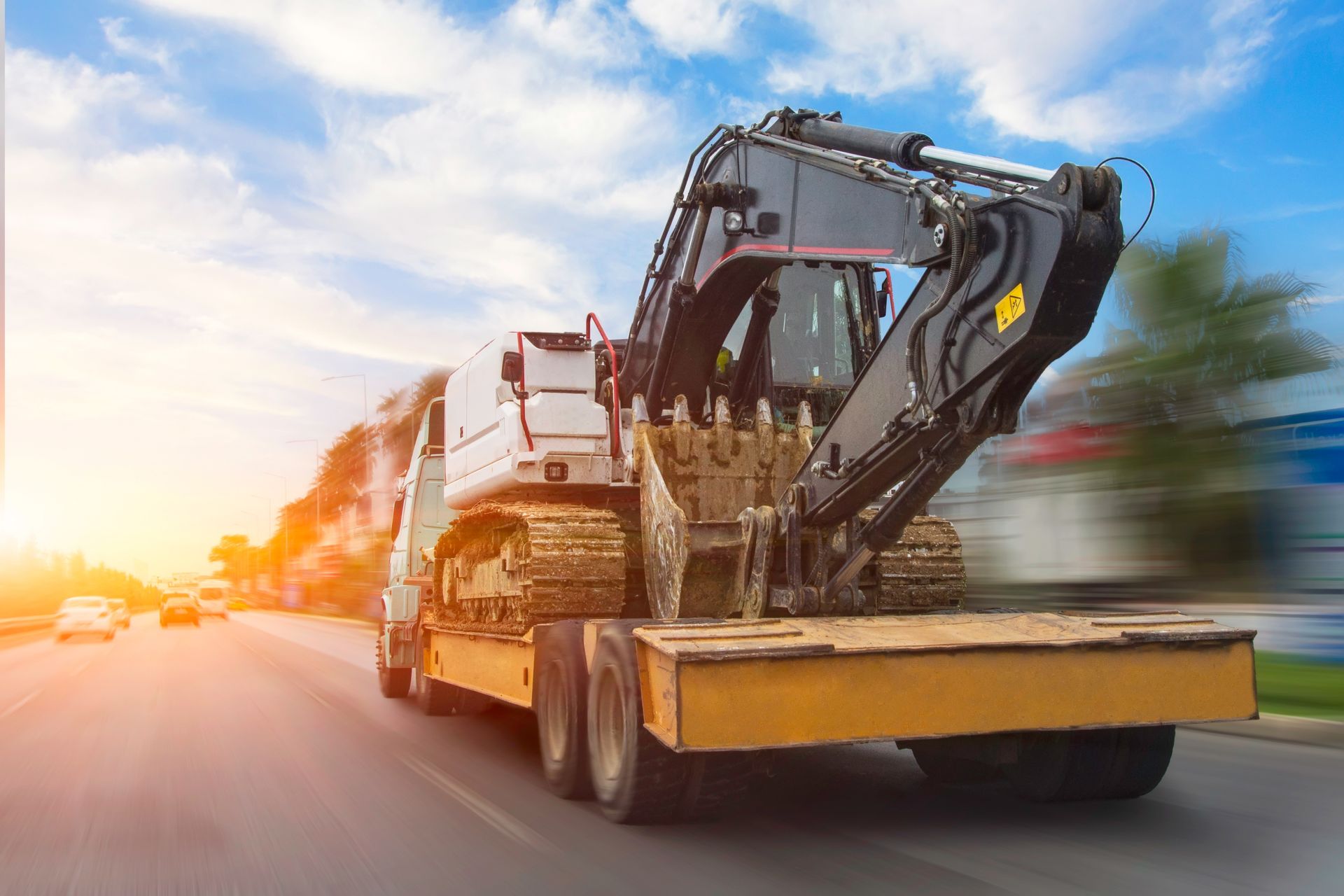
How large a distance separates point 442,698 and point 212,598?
55089mm

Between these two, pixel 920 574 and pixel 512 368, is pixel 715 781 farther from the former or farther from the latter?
pixel 512 368

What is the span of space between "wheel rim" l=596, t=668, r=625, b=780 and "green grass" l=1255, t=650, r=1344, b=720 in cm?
586

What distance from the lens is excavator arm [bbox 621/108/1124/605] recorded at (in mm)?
5195

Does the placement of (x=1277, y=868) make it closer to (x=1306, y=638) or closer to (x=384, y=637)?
(x=1306, y=638)

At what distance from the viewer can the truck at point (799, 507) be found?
5.48m

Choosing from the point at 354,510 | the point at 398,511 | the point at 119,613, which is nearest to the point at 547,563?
the point at 398,511

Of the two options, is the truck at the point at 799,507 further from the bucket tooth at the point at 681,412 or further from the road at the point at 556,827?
the road at the point at 556,827

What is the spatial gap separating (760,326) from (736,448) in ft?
3.23

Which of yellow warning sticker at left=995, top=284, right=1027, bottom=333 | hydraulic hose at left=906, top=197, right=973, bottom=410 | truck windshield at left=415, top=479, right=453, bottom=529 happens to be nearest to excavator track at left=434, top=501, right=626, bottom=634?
hydraulic hose at left=906, top=197, right=973, bottom=410

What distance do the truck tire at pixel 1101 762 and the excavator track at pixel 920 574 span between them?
1.49 m

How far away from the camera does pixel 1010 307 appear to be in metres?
5.38

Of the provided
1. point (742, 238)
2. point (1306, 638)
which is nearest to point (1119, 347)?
point (1306, 638)

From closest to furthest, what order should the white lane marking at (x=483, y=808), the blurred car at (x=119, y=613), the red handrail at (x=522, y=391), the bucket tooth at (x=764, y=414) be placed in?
the white lane marking at (x=483, y=808), the bucket tooth at (x=764, y=414), the red handrail at (x=522, y=391), the blurred car at (x=119, y=613)

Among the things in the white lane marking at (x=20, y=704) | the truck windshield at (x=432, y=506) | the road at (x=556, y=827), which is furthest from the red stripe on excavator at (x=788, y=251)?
the white lane marking at (x=20, y=704)
